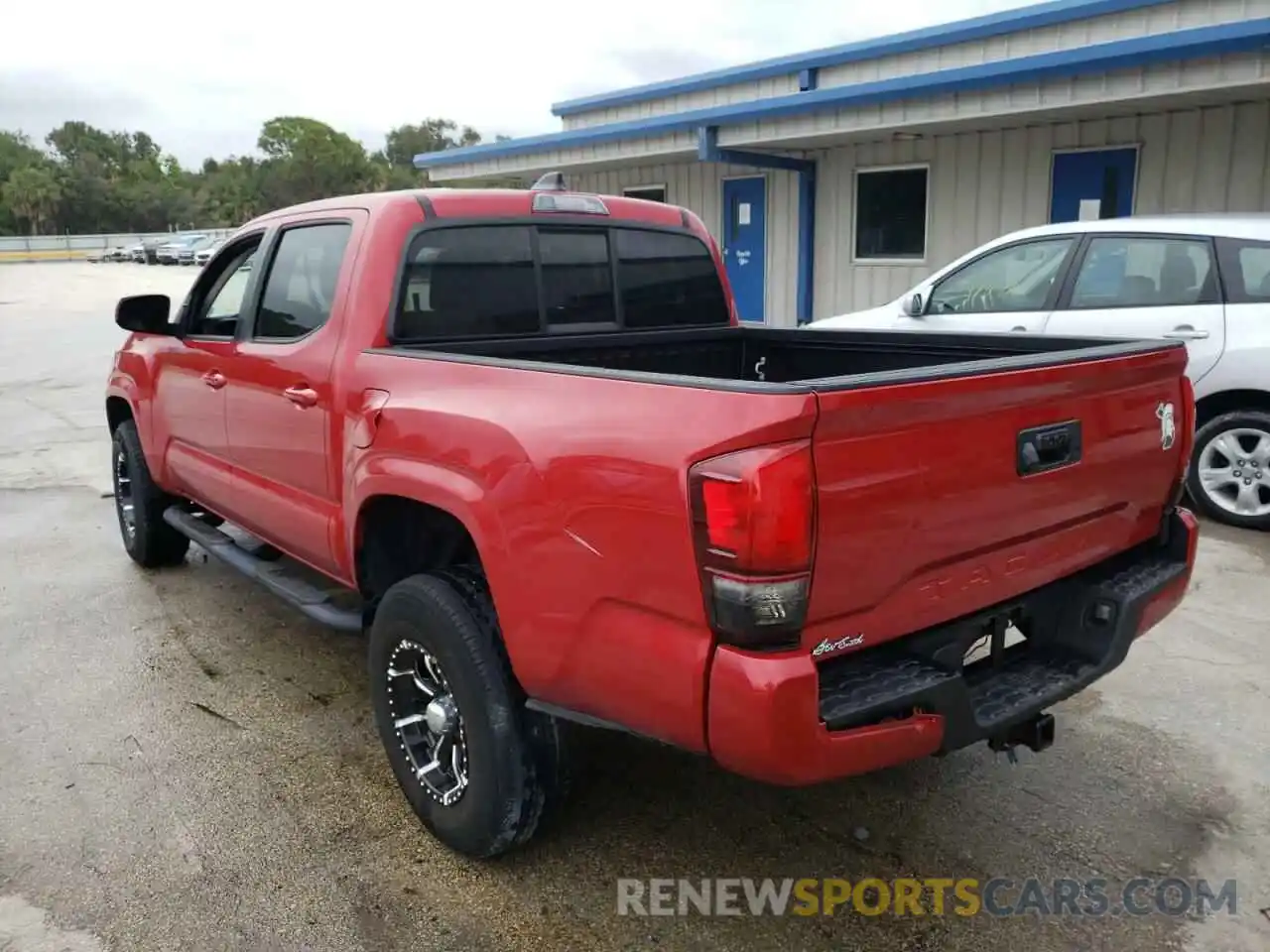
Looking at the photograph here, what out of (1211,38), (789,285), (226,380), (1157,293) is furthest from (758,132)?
(226,380)

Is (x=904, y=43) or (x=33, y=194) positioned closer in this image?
(x=904, y=43)

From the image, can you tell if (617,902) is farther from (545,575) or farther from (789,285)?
(789,285)

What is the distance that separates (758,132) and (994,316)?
562 cm

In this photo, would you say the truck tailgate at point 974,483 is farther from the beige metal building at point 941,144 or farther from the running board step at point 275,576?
the beige metal building at point 941,144

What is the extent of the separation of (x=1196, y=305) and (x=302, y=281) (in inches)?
203

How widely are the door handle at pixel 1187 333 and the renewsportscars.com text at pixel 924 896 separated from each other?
4.17 meters

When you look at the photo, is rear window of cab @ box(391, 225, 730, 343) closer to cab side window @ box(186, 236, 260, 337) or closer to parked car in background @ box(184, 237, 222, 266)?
cab side window @ box(186, 236, 260, 337)

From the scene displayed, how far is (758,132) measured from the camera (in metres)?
11.7

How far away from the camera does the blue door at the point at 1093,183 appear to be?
9.99 meters

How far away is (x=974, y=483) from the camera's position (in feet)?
7.88

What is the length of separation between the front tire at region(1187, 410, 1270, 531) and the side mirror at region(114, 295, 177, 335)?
5727 mm

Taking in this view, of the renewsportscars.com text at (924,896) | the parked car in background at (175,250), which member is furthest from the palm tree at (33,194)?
the renewsportscars.com text at (924,896)

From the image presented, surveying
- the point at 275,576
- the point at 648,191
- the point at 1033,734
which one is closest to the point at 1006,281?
the point at 1033,734

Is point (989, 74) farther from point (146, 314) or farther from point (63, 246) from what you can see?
point (63, 246)
